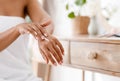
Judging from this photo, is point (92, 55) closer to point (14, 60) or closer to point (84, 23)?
point (14, 60)

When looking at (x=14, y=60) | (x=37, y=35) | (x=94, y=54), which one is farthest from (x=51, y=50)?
(x=94, y=54)

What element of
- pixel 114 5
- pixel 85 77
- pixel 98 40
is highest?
pixel 114 5

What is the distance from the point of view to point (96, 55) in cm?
127

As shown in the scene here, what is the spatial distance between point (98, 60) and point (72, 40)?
0.27m

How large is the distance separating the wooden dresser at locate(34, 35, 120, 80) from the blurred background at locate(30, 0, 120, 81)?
0.10 m

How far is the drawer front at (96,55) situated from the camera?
1156 mm

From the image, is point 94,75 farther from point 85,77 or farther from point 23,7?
point 23,7

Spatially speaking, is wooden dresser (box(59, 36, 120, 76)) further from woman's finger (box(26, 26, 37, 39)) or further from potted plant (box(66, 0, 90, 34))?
woman's finger (box(26, 26, 37, 39))

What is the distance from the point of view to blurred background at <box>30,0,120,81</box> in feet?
5.81

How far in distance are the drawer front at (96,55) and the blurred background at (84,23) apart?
0.15 meters

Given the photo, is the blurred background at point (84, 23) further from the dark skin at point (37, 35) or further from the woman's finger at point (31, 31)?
the woman's finger at point (31, 31)

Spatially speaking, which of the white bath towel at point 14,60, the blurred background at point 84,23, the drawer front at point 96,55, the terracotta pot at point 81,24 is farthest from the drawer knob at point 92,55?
the terracotta pot at point 81,24

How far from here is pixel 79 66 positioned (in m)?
1.42

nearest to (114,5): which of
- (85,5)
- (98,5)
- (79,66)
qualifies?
(98,5)
